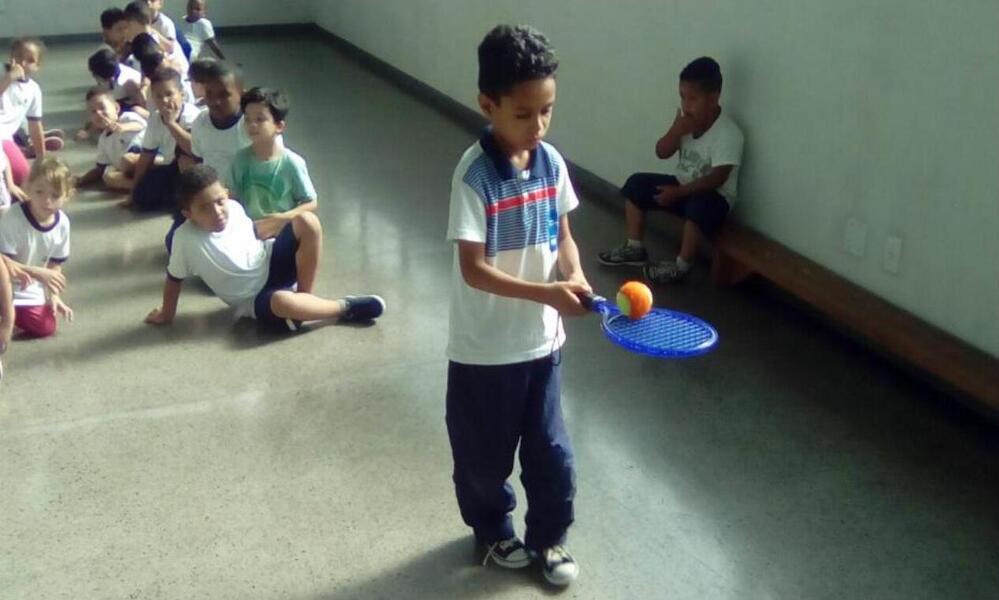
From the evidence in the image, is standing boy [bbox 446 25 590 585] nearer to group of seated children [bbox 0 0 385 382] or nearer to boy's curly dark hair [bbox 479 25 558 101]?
boy's curly dark hair [bbox 479 25 558 101]

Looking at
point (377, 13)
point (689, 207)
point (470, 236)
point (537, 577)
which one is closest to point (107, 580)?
point (537, 577)

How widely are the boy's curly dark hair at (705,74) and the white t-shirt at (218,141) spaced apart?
205 cm

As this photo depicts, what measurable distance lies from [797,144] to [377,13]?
245 inches

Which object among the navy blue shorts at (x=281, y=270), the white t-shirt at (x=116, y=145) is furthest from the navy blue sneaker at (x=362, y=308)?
the white t-shirt at (x=116, y=145)

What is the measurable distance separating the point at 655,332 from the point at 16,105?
5154 millimetres

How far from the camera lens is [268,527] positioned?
277cm

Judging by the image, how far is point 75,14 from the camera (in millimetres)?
11477

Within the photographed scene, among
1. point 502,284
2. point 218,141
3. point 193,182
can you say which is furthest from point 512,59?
point 218,141

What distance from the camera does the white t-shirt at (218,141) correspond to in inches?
187

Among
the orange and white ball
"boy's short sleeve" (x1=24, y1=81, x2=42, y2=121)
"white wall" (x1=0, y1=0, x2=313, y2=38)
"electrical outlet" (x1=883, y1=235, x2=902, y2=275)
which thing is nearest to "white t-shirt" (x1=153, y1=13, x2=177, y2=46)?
"boy's short sleeve" (x1=24, y1=81, x2=42, y2=121)

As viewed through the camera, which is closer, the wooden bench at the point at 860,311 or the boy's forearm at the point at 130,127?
the wooden bench at the point at 860,311

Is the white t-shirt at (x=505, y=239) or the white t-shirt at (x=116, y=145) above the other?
the white t-shirt at (x=505, y=239)

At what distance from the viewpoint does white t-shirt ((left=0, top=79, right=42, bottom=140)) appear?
5969 millimetres

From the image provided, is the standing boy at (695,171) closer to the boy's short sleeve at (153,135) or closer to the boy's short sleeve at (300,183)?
the boy's short sleeve at (300,183)
